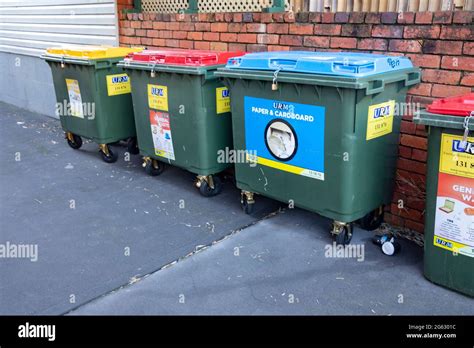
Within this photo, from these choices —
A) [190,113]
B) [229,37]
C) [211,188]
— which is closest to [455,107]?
[190,113]

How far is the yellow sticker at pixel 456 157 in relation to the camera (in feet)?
8.52

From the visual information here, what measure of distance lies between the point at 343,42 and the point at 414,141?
1.02 meters

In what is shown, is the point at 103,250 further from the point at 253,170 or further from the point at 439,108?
the point at 439,108

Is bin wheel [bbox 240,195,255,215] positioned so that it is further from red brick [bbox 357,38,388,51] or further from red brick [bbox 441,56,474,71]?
red brick [bbox 441,56,474,71]

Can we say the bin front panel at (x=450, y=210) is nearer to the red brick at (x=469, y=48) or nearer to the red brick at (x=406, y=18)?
the red brick at (x=469, y=48)

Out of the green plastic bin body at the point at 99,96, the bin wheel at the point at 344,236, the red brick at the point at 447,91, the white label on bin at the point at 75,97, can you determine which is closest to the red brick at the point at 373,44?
the red brick at the point at 447,91

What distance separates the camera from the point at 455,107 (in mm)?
2633

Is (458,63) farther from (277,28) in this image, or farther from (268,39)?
(268,39)

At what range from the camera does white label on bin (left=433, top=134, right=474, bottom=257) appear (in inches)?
104

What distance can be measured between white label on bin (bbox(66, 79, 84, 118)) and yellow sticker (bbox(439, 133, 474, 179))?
4.26 metres

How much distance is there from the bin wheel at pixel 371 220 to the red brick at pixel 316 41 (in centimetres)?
148

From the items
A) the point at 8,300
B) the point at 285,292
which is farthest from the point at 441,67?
the point at 8,300

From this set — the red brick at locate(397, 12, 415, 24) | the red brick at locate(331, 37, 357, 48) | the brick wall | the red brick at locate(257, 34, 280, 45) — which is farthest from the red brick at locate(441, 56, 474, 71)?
the red brick at locate(257, 34, 280, 45)

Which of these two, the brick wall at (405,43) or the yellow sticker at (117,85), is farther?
the yellow sticker at (117,85)
